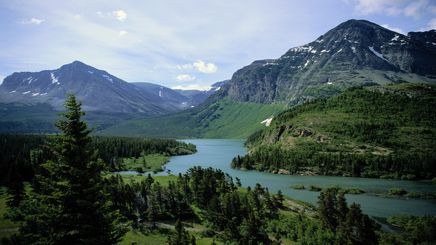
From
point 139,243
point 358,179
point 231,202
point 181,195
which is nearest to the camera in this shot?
point 139,243

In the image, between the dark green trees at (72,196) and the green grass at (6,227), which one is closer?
the dark green trees at (72,196)

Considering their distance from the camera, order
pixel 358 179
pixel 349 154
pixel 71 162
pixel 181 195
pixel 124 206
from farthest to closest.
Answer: pixel 349 154, pixel 358 179, pixel 181 195, pixel 124 206, pixel 71 162

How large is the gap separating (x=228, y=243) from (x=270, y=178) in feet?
293

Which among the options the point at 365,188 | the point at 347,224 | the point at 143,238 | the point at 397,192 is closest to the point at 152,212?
the point at 143,238

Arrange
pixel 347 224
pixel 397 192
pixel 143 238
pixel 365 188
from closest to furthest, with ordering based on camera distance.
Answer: pixel 347 224, pixel 143 238, pixel 397 192, pixel 365 188

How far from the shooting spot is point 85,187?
885 inches

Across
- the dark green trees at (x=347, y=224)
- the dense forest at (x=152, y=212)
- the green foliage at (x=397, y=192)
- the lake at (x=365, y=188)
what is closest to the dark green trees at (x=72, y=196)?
the dense forest at (x=152, y=212)

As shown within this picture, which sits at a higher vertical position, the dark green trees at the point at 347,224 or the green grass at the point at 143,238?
the dark green trees at the point at 347,224

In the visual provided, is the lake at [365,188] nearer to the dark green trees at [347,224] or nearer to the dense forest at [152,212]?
the dense forest at [152,212]

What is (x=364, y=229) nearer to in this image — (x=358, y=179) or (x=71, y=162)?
(x=71, y=162)

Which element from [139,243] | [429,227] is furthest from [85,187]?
[429,227]

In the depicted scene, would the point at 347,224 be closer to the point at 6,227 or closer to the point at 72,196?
the point at 72,196

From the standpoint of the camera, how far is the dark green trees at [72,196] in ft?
70.7

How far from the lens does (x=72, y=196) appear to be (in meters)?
22.1
